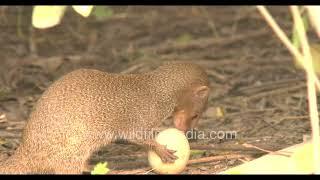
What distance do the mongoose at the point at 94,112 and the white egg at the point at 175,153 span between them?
41 millimetres

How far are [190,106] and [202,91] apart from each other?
14 cm

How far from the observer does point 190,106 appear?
17.3 ft

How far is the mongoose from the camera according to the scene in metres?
4.37

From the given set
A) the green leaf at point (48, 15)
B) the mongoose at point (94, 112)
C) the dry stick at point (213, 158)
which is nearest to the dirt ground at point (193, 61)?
the dry stick at point (213, 158)

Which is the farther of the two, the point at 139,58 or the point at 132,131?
the point at 139,58

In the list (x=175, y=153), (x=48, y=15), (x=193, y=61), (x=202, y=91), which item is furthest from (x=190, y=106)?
(x=48, y=15)

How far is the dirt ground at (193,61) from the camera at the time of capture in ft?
17.0

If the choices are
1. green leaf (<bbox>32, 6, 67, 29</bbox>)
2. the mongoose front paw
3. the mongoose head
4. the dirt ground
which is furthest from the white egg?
green leaf (<bbox>32, 6, 67, 29</bbox>)

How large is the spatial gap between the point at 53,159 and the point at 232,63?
3.13m

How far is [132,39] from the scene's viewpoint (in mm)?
7922

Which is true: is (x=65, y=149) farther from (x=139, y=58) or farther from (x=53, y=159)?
(x=139, y=58)

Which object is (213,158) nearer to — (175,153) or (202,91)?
(175,153)

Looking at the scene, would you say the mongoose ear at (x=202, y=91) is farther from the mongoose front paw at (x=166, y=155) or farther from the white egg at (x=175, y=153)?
the mongoose front paw at (x=166, y=155)

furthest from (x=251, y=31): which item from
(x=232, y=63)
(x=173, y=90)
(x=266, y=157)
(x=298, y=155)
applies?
(x=298, y=155)
